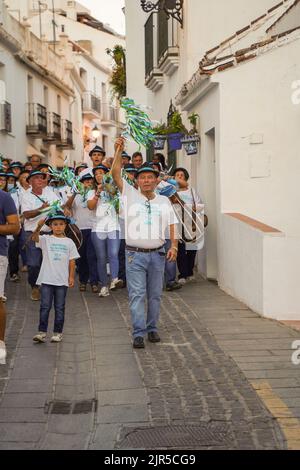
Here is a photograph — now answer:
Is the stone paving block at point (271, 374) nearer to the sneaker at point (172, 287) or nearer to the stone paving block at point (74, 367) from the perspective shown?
the stone paving block at point (74, 367)

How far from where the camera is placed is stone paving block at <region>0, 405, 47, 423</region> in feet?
19.5

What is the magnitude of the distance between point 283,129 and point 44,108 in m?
25.0

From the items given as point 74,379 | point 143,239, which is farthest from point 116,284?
point 74,379

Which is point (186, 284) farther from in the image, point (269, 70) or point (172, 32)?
point (172, 32)

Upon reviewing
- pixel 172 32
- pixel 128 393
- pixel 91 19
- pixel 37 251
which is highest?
pixel 91 19

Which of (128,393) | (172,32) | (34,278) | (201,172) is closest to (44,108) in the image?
(172,32)

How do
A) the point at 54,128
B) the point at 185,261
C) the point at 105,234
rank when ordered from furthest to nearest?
the point at 54,128 < the point at 185,261 < the point at 105,234

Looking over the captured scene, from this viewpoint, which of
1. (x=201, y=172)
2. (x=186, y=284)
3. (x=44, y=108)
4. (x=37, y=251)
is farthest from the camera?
(x=44, y=108)

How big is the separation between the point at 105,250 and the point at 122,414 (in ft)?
19.1

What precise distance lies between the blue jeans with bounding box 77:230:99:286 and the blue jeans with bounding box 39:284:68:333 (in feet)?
10.7

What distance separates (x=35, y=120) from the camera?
3372 centimetres

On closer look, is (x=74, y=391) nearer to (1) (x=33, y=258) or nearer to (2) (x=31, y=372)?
(2) (x=31, y=372)

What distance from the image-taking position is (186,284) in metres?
12.4

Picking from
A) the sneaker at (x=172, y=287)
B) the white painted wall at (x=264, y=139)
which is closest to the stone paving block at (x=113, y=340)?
the sneaker at (x=172, y=287)
